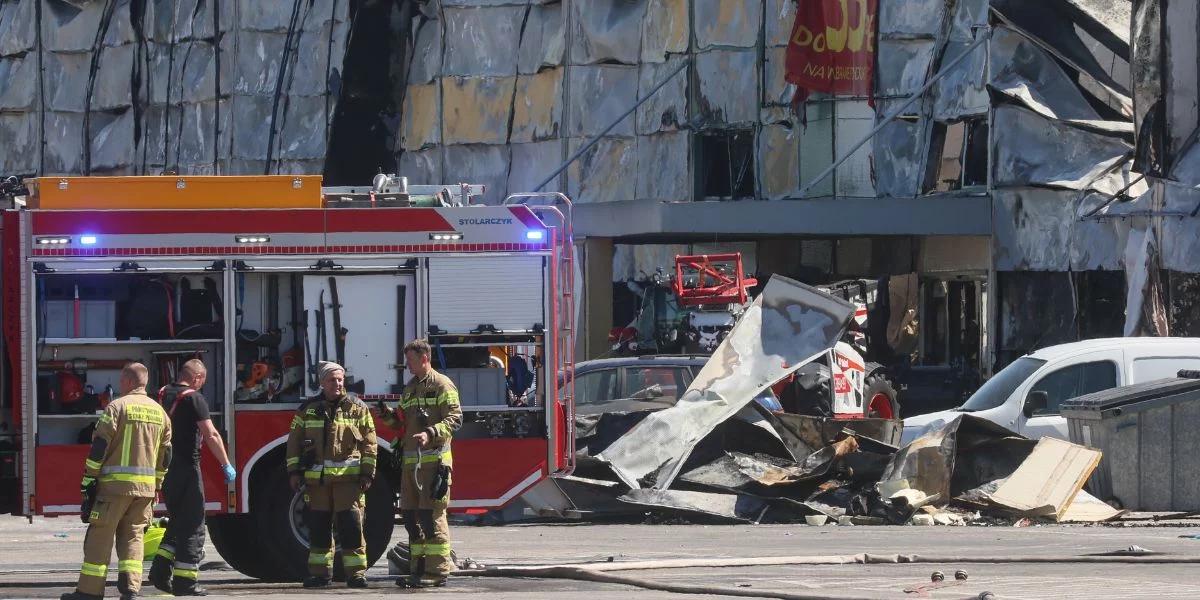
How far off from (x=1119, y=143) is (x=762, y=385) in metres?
11.8

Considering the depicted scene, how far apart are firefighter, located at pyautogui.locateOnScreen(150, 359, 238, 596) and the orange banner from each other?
72.8ft

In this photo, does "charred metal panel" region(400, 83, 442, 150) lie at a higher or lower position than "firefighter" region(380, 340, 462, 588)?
higher

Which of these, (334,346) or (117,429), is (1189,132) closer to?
(334,346)

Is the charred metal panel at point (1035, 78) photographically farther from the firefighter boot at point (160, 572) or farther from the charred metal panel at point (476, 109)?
the firefighter boot at point (160, 572)

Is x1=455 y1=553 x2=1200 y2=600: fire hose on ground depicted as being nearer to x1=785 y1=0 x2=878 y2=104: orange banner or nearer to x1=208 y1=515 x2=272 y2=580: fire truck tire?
x1=208 y1=515 x2=272 y2=580: fire truck tire

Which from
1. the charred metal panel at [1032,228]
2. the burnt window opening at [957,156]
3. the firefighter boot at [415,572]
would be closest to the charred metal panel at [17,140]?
the burnt window opening at [957,156]

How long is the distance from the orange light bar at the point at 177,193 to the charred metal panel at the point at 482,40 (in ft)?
87.6

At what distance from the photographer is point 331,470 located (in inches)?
456

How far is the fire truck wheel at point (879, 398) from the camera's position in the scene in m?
23.5

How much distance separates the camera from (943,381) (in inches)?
1336

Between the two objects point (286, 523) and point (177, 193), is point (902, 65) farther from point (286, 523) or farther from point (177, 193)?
point (286, 523)

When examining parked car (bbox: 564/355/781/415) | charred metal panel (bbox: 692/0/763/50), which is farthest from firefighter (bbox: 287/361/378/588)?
charred metal panel (bbox: 692/0/763/50)

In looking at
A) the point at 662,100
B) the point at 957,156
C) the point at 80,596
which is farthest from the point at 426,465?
the point at 662,100

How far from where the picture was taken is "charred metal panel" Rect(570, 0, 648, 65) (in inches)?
1437
